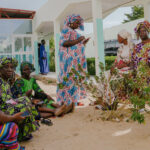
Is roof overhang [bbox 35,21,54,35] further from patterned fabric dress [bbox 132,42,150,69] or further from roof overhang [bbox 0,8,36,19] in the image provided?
patterned fabric dress [bbox 132,42,150,69]

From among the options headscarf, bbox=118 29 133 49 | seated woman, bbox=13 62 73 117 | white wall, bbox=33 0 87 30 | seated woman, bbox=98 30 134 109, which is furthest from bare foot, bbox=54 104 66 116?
white wall, bbox=33 0 87 30

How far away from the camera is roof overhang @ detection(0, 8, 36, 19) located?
1045 cm

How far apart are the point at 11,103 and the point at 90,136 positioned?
104 cm

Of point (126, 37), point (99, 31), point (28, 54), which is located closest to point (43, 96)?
point (126, 37)

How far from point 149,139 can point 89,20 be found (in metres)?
8.06

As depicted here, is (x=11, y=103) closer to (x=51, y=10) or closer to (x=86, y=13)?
(x=86, y=13)

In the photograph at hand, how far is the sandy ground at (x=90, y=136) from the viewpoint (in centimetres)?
231

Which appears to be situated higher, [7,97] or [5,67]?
[5,67]

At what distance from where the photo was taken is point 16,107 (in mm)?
2303

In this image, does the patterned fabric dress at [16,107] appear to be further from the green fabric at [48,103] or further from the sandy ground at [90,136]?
the green fabric at [48,103]

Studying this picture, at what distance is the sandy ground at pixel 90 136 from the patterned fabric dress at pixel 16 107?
0.70ft

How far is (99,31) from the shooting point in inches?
236

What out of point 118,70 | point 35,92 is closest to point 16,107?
point 35,92

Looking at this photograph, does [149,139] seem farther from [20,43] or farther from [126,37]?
[20,43]
